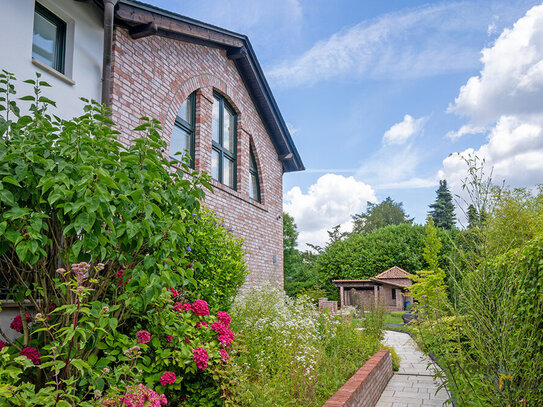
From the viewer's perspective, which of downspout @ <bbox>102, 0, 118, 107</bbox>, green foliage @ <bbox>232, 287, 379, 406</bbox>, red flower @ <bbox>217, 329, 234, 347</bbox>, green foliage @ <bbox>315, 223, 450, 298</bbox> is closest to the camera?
red flower @ <bbox>217, 329, 234, 347</bbox>

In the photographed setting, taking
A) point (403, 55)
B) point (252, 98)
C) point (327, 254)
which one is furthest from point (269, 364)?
point (327, 254)

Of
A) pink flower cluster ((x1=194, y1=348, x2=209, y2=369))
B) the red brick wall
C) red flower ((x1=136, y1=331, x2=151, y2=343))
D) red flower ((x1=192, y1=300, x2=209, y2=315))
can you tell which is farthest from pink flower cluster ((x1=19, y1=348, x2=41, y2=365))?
the red brick wall

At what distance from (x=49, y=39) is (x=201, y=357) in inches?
196

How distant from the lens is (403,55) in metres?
11.3

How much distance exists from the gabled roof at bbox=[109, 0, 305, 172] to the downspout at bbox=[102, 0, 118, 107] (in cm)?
24

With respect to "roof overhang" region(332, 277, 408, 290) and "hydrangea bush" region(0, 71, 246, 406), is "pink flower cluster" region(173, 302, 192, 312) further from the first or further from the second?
"roof overhang" region(332, 277, 408, 290)

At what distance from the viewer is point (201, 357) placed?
11.7ft

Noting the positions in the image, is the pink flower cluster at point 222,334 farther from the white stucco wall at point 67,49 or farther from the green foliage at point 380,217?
the green foliage at point 380,217

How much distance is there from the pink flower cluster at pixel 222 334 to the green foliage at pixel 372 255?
69.3 ft

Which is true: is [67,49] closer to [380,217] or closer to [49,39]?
[49,39]

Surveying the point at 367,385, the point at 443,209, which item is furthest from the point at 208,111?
the point at 443,209

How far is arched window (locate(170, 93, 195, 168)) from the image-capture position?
27.0 feet

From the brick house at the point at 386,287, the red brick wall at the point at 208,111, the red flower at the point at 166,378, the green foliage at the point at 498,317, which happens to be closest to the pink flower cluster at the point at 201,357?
the red flower at the point at 166,378

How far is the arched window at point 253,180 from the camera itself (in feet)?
37.9
